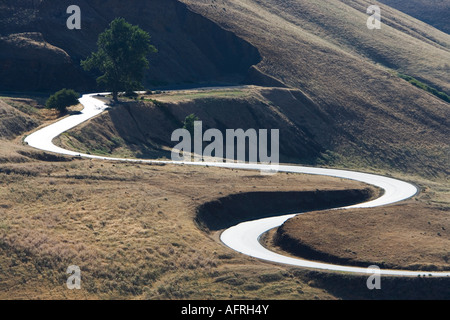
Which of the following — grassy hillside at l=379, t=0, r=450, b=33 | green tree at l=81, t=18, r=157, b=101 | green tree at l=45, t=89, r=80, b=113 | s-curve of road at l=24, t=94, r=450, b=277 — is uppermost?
grassy hillside at l=379, t=0, r=450, b=33

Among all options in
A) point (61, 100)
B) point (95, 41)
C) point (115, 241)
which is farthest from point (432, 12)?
point (115, 241)

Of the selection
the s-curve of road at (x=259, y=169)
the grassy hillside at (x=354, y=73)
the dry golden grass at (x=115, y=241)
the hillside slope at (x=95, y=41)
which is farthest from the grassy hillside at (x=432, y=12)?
the dry golden grass at (x=115, y=241)

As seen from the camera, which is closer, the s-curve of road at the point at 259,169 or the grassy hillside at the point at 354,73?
the s-curve of road at the point at 259,169

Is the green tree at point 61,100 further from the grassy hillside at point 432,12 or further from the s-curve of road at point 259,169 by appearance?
the grassy hillside at point 432,12

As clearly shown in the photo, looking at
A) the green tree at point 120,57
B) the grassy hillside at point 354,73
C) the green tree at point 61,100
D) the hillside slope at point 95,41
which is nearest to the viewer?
the green tree at point 61,100

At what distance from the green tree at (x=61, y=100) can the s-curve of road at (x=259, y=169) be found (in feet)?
6.04

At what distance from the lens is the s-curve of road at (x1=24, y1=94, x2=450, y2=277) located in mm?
43781

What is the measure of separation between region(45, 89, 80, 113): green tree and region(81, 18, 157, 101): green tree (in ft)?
16.1

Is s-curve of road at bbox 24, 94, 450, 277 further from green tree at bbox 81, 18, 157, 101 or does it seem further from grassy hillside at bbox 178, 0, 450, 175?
grassy hillside at bbox 178, 0, 450, 175

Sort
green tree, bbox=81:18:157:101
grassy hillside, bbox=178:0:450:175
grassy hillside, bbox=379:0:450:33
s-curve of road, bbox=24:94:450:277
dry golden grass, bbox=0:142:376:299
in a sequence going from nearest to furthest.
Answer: dry golden grass, bbox=0:142:376:299 < s-curve of road, bbox=24:94:450:277 < green tree, bbox=81:18:157:101 < grassy hillside, bbox=178:0:450:175 < grassy hillside, bbox=379:0:450:33

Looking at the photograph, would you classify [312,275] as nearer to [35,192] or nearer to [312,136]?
[35,192]

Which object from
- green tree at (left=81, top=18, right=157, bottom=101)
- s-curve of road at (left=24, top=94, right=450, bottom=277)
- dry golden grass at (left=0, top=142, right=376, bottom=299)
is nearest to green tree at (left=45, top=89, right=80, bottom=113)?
s-curve of road at (left=24, top=94, right=450, bottom=277)

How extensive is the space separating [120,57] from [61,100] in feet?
29.4

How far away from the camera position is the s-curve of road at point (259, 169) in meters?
43.8
